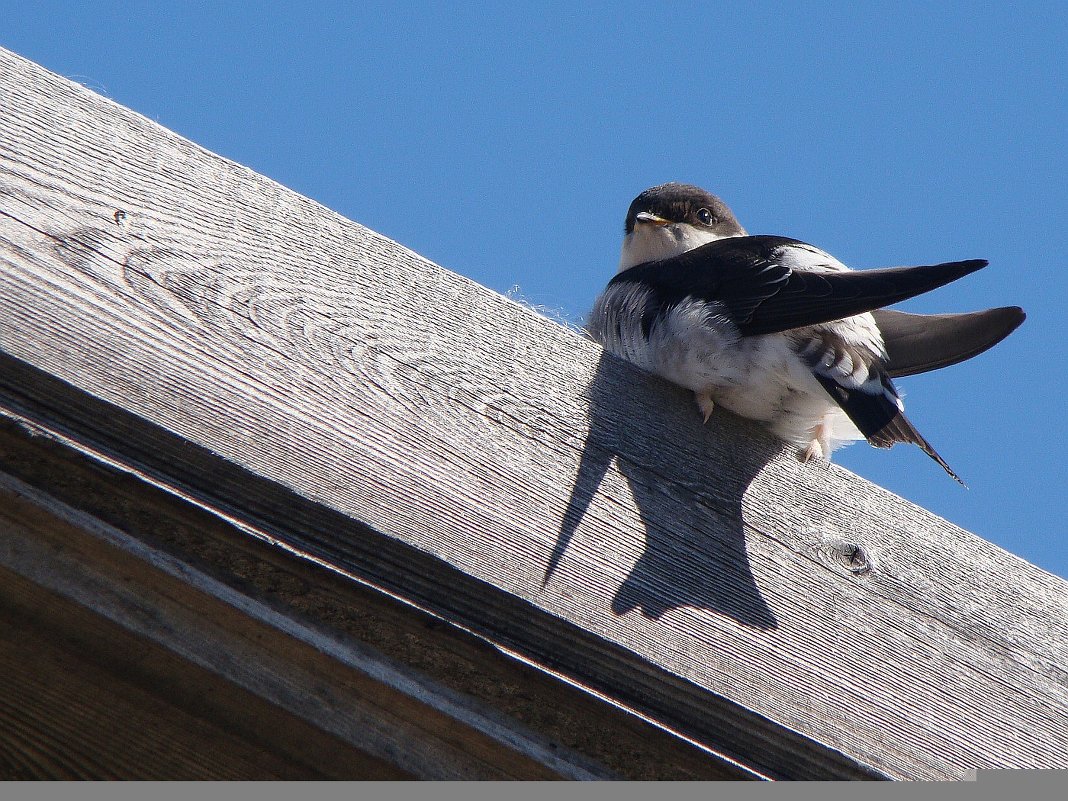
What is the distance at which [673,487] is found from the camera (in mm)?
1626

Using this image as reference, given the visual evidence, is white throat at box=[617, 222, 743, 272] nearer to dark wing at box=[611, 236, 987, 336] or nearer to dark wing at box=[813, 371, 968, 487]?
dark wing at box=[611, 236, 987, 336]

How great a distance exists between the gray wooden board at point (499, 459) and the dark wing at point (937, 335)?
62 cm

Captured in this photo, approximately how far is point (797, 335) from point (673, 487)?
1157 mm

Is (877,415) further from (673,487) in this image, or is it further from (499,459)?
(499,459)

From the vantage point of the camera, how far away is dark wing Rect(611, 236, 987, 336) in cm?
214

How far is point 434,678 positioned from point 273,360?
0.45 m

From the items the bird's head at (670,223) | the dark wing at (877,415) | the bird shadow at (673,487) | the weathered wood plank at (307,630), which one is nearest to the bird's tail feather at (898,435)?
the dark wing at (877,415)

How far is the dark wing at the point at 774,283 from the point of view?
2.14 metres

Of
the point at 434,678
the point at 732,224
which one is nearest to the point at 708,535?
the point at 434,678

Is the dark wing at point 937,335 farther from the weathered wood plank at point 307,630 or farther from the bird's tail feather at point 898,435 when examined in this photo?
the weathered wood plank at point 307,630

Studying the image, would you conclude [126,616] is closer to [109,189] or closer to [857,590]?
[109,189]

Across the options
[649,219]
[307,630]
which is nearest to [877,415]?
[307,630]

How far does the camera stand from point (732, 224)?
5012 millimetres

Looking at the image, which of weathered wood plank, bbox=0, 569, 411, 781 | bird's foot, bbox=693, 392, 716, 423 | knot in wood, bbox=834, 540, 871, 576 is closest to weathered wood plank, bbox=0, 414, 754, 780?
weathered wood plank, bbox=0, 569, 411, 781
